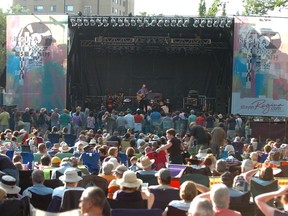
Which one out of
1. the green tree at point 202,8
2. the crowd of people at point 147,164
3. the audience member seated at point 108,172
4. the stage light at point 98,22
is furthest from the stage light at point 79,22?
the green tree at point 202,8

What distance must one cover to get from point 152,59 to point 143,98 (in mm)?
3038

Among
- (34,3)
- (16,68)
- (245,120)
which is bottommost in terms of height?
(245,120)

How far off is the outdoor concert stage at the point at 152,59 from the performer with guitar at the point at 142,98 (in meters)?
0.93

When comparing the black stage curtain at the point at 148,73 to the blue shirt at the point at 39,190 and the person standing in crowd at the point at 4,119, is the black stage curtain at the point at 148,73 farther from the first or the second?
the blue shirt at the point at 39,190

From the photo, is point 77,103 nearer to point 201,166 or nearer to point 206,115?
point 206,115

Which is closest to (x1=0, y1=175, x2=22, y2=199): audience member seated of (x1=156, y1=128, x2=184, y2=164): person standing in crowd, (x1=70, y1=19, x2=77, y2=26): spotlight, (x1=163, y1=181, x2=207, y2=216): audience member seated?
(x1=163, y1=181, x2=207, y2=216): audience member seated

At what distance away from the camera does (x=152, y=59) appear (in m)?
28.9

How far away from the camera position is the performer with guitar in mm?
26375

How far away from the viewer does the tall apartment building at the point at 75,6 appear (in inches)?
2943

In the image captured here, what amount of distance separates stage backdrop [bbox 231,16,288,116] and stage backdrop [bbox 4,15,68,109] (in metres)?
6.47

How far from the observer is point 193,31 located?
1025 inches

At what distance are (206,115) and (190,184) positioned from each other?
686 inches

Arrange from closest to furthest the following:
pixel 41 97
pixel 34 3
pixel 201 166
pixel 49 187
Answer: pixel 49 187, pixel 201 166, pixel 41 97, pixel 34 3

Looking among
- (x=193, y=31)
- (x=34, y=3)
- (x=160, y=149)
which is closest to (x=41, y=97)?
(x=193, y=31)
